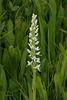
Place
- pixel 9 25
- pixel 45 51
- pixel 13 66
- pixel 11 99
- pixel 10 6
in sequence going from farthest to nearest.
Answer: pixel 10 6
pixel 9 25
pixel 45 51
pixel 13 66
pixel 11 99

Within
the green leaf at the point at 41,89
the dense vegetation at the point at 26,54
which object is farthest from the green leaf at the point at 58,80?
the green leaf at the point at 41,89

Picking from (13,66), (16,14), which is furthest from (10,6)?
(13,66)

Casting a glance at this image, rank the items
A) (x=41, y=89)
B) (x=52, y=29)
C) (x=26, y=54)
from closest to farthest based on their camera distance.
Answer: (x=41, y=89), (x=26, y=54), (x=52, y=29)

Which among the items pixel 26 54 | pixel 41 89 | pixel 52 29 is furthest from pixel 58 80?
pixel 52 29

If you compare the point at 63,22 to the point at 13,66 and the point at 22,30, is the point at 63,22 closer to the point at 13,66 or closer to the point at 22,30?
the point at 22,30

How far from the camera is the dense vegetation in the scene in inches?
61.6

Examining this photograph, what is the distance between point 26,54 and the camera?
6.17 ft

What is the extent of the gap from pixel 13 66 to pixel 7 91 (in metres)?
0.33

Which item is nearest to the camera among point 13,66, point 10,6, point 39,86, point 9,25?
point 39,86

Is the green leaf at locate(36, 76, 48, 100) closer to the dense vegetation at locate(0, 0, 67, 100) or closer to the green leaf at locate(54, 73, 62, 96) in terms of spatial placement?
the dense vegetation at locate(0, 0, 67, 100)

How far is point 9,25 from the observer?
216cm

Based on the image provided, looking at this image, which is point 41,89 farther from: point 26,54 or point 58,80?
point 26,54

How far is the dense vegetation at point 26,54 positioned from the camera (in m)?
1.57

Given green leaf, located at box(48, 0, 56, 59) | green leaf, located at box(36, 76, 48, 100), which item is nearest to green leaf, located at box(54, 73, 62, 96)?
green leaf, located at box(36, 76, 48, 100)
